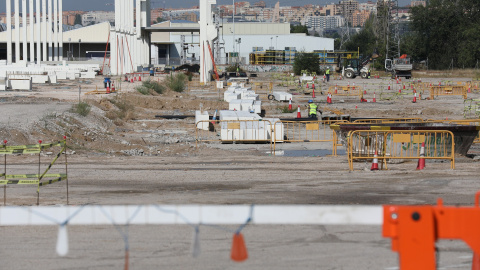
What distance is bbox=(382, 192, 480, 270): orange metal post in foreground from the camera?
3697mm

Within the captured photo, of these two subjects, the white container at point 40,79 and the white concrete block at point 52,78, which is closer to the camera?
the white container at point 40,79

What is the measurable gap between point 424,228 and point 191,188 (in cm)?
1025

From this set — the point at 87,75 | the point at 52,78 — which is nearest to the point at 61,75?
the point at 87,75

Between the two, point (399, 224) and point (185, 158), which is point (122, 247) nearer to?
point (399, 224)

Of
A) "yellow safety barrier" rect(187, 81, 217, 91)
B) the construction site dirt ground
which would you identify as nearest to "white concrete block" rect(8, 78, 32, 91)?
the construction site dirt ground

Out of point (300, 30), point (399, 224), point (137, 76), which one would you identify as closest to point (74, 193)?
point (399, 224)

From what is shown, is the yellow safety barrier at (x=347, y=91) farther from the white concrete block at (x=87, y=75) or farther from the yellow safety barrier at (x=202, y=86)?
the white concrete block at (x=87, y=75)

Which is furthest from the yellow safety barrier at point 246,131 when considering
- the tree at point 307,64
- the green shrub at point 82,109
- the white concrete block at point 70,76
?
the tree at point 307,64

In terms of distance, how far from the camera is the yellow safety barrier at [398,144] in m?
17.6

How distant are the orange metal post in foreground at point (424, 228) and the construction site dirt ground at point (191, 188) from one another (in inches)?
141

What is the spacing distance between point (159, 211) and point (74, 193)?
31.4ft

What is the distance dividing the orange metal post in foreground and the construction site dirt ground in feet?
11.8

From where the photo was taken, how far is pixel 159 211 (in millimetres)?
3938

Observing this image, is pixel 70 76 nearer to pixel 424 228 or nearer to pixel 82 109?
pixel 82 109
